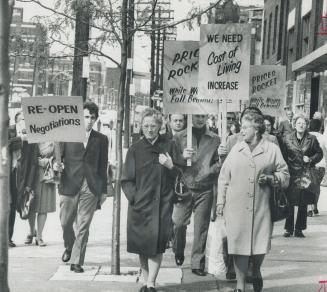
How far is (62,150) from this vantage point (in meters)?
8.92

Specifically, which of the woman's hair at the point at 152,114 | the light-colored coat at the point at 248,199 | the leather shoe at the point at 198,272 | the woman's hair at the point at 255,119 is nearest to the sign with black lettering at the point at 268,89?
the leather shoe at the point at 198,272

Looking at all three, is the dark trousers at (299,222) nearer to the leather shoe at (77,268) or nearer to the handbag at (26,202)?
the handbag at (26,202)

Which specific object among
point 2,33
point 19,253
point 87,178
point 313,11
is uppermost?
point 313,11

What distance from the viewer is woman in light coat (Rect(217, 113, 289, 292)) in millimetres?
7398

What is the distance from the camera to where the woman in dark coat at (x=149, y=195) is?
289 inches

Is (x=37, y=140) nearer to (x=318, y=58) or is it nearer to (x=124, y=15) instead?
(x=124, y=15)

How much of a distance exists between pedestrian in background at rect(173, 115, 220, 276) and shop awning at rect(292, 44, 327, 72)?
47.5 feet

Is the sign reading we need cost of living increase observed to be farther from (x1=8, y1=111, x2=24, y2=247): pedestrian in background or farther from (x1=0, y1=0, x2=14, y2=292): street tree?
(x1=0, y1=0, x2=14, y2=292): street tree

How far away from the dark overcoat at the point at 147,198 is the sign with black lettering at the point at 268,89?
19.9 ft

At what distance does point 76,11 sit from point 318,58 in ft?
56.2

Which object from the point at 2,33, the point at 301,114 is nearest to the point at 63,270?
the point at 2,33

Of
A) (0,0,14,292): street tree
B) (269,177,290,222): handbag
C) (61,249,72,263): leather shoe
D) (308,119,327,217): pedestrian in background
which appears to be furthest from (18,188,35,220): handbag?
(0,0,14,292): street tree

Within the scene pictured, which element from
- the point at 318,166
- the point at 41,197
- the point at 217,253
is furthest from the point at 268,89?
the point at 217,253

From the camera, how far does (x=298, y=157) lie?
11578mm
